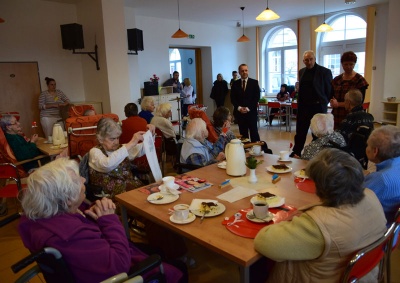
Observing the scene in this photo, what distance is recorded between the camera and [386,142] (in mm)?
1845

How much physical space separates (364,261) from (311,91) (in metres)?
3.47

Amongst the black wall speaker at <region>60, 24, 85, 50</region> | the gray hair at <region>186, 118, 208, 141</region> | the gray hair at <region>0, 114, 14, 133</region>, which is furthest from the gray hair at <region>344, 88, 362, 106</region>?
the black wall speaker at <region>60, 24, 85, 50</region>

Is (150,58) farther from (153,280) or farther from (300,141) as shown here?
(153,280)

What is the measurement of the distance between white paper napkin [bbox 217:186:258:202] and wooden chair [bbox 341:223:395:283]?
2.50ft

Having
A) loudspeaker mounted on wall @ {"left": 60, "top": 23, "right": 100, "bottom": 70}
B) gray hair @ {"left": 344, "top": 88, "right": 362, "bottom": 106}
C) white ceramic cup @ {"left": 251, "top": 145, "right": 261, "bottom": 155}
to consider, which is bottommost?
white ceramic cup @ {"left": 251, "top": 145, "right": 261, "bottom": 155}

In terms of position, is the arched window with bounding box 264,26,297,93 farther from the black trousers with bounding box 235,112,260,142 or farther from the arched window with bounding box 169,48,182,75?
the black trousers with bounding box 235,112,260,142

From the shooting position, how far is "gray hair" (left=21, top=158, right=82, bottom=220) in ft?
4.14

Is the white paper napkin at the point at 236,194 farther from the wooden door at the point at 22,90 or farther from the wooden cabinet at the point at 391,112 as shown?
the wooden cabinet at the point at 391,112

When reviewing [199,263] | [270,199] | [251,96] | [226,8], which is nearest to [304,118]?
[251,96]

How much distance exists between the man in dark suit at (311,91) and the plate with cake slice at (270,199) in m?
2.75

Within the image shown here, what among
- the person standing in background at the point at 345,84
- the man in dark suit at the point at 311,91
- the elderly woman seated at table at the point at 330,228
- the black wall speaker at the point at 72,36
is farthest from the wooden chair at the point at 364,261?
the black wall speaker at the point at 72,36

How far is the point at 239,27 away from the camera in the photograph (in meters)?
10.9

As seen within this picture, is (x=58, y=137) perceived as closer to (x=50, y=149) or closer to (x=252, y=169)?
(x=50, y=149)

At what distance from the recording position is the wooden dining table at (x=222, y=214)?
1401 mm
